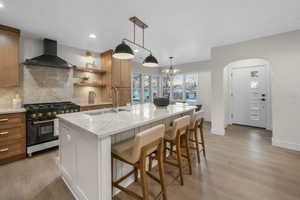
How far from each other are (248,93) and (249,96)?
113 mm

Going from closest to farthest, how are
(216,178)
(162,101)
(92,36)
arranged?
(216,178)
(162,101)
(92,36)

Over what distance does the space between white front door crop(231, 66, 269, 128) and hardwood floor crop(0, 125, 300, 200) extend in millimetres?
2066

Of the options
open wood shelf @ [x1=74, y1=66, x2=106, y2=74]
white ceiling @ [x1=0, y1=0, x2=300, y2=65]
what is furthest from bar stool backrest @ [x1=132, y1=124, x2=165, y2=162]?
open wood shelf @ [x1=74, y1=66, x2=106, y2=74]

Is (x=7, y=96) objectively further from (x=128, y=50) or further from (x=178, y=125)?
(x=178, y=125)

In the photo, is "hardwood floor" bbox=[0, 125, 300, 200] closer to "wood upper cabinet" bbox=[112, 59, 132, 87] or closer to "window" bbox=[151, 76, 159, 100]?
"wood upper cabinet" bbox=[112, 59, 132, 87]

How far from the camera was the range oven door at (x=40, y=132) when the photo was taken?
8.50 feet

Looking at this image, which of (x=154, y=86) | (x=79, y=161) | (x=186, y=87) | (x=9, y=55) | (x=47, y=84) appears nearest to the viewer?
(x=79, y=161)

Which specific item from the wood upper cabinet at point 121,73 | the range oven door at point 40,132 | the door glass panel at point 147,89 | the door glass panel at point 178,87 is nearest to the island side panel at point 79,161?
the range oven door at point 40,132

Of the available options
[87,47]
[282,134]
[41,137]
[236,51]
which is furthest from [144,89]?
[282,134]

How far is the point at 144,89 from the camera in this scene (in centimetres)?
645

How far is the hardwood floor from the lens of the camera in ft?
5.40

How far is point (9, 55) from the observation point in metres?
2.61

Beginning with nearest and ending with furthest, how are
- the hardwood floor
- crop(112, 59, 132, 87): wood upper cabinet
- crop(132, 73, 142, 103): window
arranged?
the hardwood floor
crop(112, 59, 132, 87): wood upper cabinet
crop(132, 73, 142, 103): window

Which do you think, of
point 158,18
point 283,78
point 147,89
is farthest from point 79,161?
point 147,89
